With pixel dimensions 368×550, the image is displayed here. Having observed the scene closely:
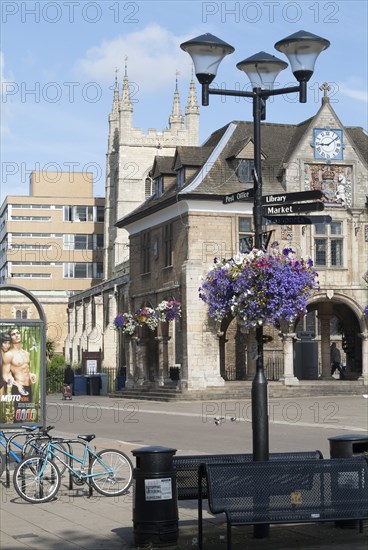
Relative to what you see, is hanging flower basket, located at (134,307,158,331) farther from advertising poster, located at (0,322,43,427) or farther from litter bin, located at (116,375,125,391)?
advertising poster, located at (0,322,43,427)

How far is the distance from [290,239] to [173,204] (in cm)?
527

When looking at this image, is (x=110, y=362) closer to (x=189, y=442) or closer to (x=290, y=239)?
(x=290, y=239)

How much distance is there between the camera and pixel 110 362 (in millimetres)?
68750

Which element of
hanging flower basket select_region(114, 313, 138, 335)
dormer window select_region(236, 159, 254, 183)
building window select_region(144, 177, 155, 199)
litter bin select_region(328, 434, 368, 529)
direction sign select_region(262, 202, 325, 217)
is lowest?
litter bin select_region(328, 434, 368, 529)

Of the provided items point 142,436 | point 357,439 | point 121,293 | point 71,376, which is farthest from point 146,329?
point 357,439

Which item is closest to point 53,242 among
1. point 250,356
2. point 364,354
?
point 250,356

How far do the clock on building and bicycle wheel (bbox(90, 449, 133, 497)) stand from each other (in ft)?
108

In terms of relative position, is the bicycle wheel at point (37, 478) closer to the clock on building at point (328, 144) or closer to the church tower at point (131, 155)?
the clock on building at point (328, 144)

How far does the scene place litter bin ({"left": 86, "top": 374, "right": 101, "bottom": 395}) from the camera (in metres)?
55.0

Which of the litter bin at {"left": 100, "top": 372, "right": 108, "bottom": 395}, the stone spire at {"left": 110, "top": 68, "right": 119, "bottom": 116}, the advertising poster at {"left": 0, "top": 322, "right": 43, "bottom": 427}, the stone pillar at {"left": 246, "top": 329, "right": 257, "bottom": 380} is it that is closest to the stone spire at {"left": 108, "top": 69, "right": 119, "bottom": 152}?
the stone spire at {"left": 110, "top": 68, "right": 119, "bottom": 116}

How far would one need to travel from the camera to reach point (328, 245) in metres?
45.8

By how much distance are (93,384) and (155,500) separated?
4457cm

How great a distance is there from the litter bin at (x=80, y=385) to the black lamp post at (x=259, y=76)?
144ft

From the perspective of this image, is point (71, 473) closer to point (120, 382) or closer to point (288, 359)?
point (288, 359)
